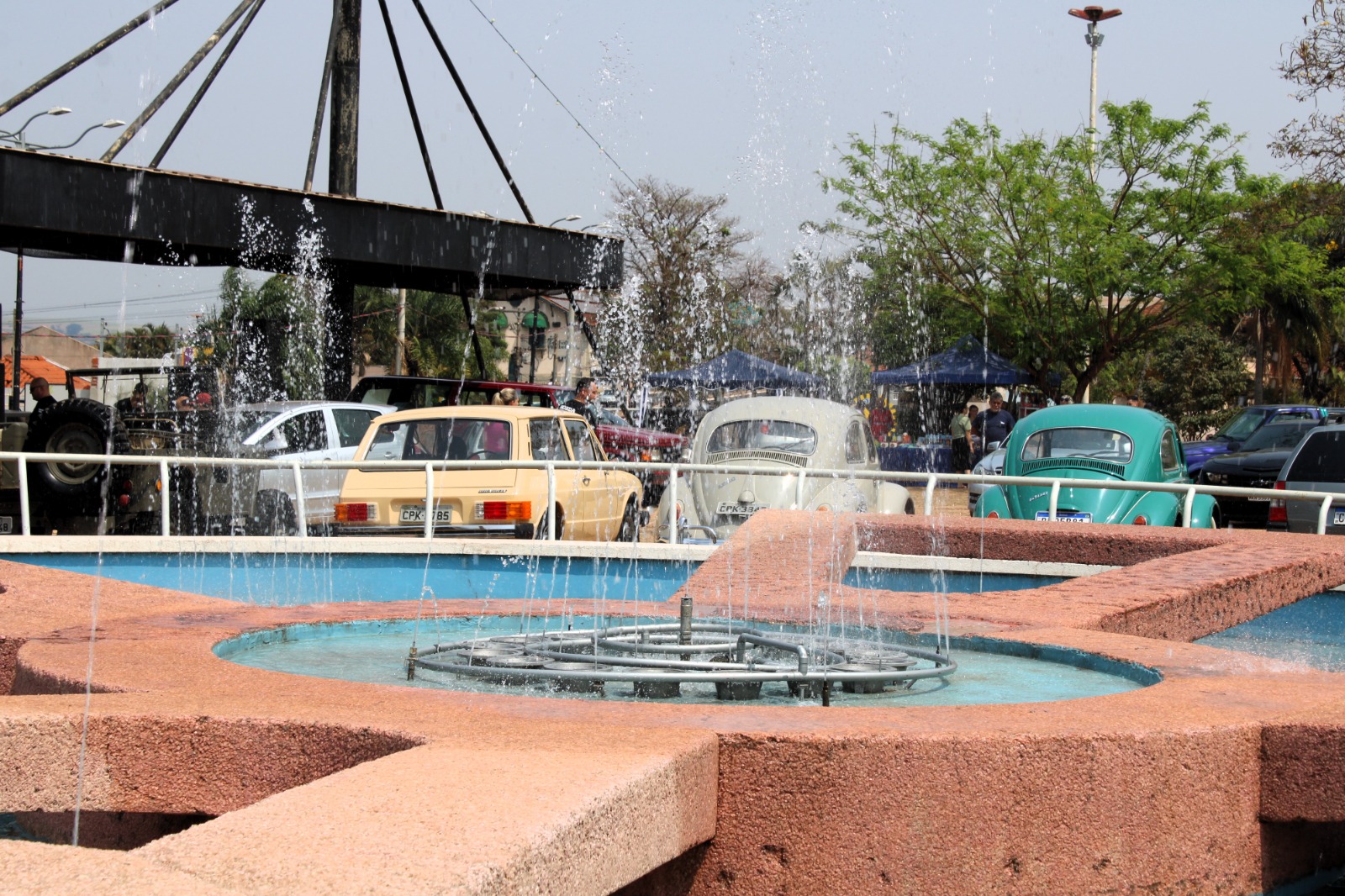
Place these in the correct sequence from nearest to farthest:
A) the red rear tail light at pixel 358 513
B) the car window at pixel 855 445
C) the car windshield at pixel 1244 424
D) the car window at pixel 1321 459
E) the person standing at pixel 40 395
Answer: the red rear tail light at pixel 358 513, the car window at pixel 855 445, the car window at pixel 1321 459, the person standing at pixel 40 395, the car windshield at pixel 1244 424

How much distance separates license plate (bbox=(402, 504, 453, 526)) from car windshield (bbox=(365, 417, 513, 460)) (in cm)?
105

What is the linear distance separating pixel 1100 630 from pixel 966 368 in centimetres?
2708

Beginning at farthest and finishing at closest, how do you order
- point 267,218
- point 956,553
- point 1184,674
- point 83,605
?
1. point 267,218
2. point 956,553
3. point 83,605
4. point 1184,674

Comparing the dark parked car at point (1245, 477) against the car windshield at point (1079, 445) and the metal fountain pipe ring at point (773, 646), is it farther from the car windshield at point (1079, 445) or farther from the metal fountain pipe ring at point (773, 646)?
the metal fountain pipe ring at point (773, 646)

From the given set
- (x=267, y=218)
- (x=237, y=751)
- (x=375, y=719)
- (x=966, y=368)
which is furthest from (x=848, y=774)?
(x=966, y=368)

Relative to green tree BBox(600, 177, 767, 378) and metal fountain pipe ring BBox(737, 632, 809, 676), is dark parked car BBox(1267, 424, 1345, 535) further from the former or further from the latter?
green tree BBox(600, 177, 767, 378)

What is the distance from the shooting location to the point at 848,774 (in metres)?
3.84

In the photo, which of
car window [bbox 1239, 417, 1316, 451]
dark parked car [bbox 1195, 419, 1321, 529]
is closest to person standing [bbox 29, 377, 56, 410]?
dark parked car [bbox 1195, 419, 1321, 529]

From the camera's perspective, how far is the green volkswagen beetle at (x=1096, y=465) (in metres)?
13.1

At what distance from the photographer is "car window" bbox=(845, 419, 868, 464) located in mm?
14930

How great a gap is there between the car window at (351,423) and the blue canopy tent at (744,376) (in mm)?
15504

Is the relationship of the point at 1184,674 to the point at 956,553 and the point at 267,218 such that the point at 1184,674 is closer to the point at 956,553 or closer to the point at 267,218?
the point at 956,553

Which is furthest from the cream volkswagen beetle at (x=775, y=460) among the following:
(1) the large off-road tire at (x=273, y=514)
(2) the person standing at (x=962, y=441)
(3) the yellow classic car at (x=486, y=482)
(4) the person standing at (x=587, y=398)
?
(2) the person standing at (x=962, y=441)

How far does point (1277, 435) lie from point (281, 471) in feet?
70.1
